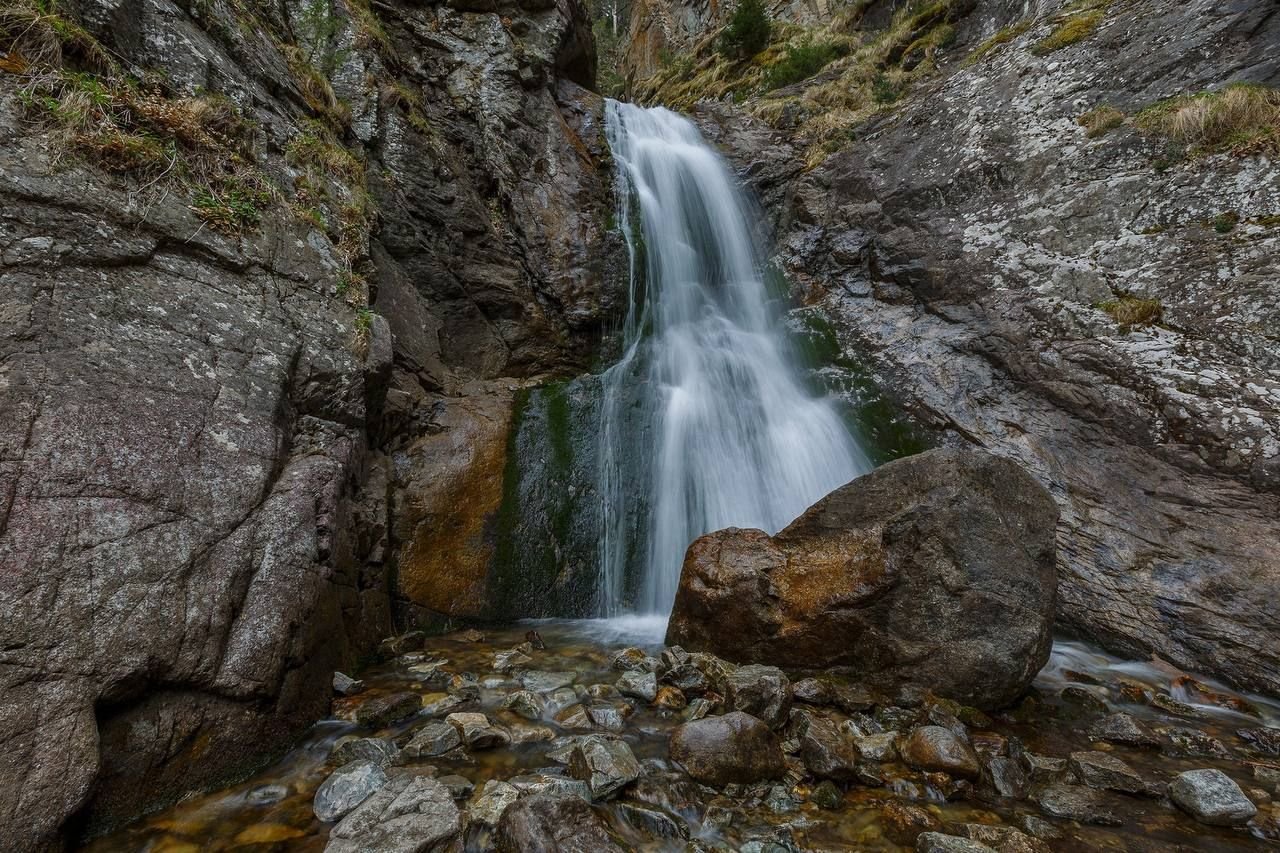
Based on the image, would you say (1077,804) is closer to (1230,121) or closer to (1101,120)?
(1230,121)

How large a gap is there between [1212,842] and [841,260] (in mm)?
8812

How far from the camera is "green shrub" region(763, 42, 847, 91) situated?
49.9 ft

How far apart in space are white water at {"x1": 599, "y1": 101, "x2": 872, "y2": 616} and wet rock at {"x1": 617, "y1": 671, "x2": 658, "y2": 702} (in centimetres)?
188

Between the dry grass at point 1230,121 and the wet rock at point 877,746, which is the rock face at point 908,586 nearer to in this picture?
the wet rock at point 877,746

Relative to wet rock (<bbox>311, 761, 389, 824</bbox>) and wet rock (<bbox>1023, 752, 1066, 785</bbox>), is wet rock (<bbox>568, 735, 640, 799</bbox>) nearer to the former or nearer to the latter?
wet rock (<bbox>311, 761, 389, 824</bbox>)

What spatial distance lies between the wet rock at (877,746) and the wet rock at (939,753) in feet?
0.21

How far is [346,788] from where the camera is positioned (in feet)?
8.79

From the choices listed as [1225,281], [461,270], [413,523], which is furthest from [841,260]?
[413,523]

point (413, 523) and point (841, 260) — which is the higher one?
point (841, 260)

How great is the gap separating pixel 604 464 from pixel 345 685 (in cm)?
371

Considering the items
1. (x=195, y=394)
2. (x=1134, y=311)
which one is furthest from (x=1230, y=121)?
(x=195, y=394)

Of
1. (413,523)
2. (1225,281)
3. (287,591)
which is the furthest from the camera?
(1225,281)

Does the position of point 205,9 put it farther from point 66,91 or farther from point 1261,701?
point 1261,701

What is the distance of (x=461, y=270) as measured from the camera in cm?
812
